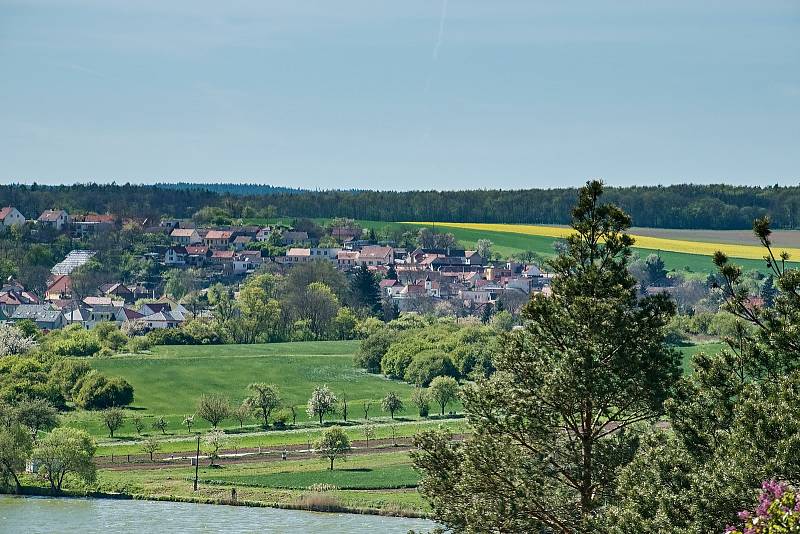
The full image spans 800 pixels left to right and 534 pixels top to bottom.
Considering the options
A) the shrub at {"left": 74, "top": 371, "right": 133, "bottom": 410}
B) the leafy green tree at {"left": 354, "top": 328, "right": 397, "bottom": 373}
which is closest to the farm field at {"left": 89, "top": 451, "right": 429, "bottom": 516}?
the shrub at {"left": 74, "top": 371, "right": 133, "bottom": 410}

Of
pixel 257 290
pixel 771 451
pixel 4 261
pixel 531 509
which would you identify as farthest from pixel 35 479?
pixel 4 261

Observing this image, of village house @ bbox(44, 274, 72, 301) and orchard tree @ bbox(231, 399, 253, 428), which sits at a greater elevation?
orchard tree @ bbox(231, 399, 253, 428)

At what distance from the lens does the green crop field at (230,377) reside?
83.2 metres

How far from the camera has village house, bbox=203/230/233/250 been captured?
636 feet

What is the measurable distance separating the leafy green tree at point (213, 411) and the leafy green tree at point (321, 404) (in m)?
4.85

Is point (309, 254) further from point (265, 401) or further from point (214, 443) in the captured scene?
point (214, 443)

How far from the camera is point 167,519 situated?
49906 millimetres

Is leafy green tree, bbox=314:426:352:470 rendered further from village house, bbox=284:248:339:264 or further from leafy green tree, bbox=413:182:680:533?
village house, bbox=284:248:339:264

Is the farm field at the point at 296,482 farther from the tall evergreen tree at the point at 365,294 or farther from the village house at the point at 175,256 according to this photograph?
the village house at the point at 175,256

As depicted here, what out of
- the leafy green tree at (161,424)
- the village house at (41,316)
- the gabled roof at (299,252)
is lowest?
the village house at (41,316)

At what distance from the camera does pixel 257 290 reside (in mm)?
121688

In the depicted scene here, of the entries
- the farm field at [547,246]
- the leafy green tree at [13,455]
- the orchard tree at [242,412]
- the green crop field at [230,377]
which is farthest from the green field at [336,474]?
the farm field at [547,246]

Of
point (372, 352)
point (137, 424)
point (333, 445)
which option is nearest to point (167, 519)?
point (333, 445)

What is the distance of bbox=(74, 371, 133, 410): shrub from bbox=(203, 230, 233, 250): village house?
111 metres
